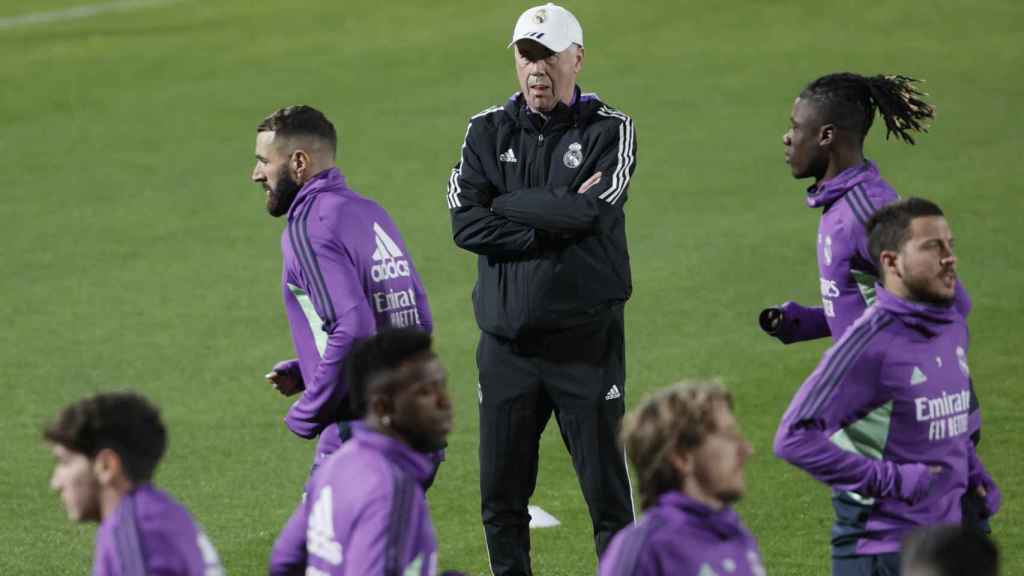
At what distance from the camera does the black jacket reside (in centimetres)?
658

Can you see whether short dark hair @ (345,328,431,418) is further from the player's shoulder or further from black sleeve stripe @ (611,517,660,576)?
the player's shoulder

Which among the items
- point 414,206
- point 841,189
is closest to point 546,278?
point 841,189

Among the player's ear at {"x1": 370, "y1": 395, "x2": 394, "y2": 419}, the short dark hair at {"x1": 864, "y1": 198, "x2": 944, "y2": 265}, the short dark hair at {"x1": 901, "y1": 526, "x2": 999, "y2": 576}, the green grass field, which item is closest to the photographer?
the short dark hair at {"x1": 901, "y1": 526, "x2": 999, "y2": 576}

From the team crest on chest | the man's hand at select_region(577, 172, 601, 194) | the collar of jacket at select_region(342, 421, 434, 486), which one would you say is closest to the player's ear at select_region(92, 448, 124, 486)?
the collar of jacket at select_region(342, 421, 434, 486)

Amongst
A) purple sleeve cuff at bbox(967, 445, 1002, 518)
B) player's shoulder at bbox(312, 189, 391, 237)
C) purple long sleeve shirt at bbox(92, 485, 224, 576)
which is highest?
player's shoulder at bbox(312, 189, 391, 237)

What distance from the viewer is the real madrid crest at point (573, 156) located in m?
6.77

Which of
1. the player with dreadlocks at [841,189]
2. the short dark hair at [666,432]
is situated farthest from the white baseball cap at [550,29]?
the short dark hair at [666,432]

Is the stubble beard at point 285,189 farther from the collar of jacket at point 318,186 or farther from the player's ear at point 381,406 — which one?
the player's ear at point 381,406

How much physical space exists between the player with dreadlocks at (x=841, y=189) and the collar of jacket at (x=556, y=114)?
37.7 inches

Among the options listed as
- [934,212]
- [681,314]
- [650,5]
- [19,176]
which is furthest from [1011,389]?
[650,5]

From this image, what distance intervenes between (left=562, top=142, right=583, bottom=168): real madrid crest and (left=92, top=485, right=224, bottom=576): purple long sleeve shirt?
3.09 m

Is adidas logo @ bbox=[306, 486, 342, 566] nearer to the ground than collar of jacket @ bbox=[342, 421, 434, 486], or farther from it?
A: nearer to the ground

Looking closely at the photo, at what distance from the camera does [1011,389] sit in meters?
10.2

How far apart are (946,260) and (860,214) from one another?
74 cm
